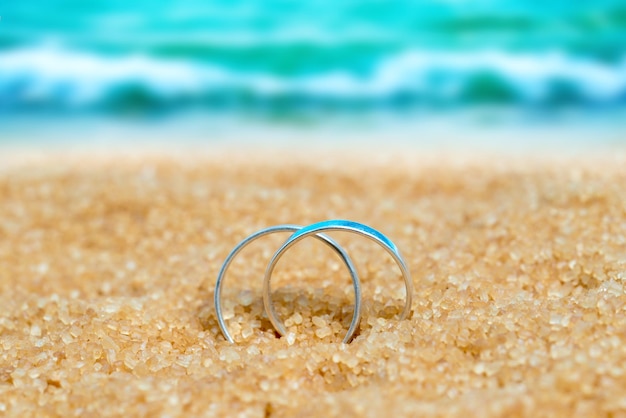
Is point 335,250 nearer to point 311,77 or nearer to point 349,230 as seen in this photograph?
point 349,230

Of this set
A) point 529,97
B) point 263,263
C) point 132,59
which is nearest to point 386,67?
point 529,97

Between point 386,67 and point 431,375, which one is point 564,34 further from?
point 431,375

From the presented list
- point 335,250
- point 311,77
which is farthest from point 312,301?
point 311,77

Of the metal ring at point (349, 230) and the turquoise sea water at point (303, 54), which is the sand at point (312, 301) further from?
the turquoise sea water at point (303, 54)

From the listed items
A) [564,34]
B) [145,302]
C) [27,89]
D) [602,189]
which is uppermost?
[564,34]

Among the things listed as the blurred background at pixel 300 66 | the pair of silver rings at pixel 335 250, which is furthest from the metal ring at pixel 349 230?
the blurred background at pixel 300 66

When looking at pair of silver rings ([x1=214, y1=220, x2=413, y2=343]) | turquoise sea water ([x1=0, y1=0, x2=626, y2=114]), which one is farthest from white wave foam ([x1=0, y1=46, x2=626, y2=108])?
pair of silver rings ([x1=214, y1=220, x2=413, y2=343])

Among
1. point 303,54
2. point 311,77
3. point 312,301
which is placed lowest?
point 312,301
